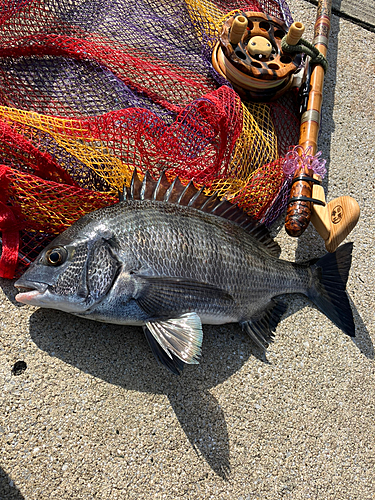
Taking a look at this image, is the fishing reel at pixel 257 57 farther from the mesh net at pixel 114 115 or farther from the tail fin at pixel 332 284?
the tail fin at pixel 332 284

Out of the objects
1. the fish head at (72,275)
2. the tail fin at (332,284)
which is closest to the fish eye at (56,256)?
the fish head at (72,275)

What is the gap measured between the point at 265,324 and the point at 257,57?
214 cm

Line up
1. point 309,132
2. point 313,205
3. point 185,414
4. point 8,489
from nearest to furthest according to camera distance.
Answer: point 8,489 → point 185,414 → point 313,205 → point 309,132

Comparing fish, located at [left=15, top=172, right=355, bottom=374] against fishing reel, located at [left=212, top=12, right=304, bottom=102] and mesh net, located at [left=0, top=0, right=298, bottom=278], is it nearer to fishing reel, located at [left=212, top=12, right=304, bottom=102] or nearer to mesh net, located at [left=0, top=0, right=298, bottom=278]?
mesh net, located at [left=0, top=0, right=298, bottom=278]

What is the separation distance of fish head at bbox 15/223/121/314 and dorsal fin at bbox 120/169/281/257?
0.40m

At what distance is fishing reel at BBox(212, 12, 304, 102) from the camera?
294 centimetres

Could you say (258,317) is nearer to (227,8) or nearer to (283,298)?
(283,298)

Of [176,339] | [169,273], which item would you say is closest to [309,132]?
[169,273]

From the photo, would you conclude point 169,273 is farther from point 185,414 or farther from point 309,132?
point 309,132

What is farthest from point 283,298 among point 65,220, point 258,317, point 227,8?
point 227,8

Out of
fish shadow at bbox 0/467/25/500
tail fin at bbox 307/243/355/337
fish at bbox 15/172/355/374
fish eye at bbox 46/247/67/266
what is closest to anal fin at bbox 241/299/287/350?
fish at bbox 15/172/355/374

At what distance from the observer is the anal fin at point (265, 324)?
2.43 m

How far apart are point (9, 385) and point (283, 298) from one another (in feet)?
6.08

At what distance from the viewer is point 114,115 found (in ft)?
7.76
